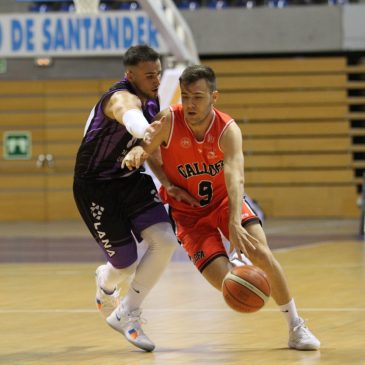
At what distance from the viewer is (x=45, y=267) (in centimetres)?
1166

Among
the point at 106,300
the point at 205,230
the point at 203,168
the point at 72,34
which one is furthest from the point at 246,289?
the point at 72,34

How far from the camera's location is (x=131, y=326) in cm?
606

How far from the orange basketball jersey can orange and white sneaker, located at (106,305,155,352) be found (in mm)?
676

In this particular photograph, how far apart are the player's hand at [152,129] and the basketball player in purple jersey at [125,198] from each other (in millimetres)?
138

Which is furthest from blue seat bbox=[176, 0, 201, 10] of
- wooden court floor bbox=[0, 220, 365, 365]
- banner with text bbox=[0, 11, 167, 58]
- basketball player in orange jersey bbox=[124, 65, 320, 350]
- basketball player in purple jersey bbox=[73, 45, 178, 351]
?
basketball player in orange jersey bbox=[124, 65, 320, 350]

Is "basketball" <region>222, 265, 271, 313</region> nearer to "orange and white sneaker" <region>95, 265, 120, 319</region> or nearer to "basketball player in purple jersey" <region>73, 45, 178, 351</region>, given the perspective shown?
"basketball player in purple jersey" <region>73, 45, 178, 351</region>

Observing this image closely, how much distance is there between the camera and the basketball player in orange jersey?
225 inches

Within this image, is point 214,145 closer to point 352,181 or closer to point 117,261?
point 117,261

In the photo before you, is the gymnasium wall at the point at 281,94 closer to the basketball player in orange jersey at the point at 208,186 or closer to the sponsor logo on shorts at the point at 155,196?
the sponsor logo on shorts at the point at 155,196

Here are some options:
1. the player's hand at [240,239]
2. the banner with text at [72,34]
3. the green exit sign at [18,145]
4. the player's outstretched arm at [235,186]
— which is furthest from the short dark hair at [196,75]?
the green exit sign at [18,145]

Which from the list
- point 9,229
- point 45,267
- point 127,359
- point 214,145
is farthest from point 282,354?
point 9,229

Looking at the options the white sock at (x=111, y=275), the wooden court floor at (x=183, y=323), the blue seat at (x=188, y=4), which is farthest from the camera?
the blue seat at (x=188, y=4)

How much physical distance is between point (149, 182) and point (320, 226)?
11263 mm

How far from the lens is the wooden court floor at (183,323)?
572cm
